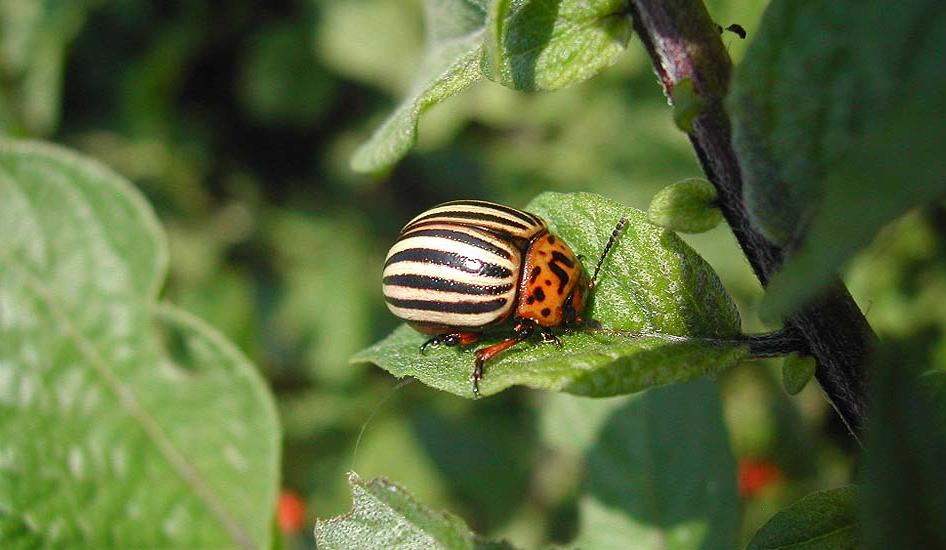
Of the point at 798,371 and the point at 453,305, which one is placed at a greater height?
the point at 798,371

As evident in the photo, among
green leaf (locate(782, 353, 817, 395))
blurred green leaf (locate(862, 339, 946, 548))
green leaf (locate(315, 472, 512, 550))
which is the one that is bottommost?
green leaf (locate(315, 472, 512, 550))

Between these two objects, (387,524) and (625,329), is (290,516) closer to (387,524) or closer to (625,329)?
(387,524)

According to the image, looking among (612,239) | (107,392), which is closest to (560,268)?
(612,239)

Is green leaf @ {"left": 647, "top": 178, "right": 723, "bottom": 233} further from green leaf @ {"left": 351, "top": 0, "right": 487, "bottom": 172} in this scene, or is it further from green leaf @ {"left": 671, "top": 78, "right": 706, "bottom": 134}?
green leaf @ {"left": 351, "top": 0, "right": 487, "bottom": 172}

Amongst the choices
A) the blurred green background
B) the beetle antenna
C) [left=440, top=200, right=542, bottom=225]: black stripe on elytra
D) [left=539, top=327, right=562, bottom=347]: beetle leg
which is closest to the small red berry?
the blurred green background

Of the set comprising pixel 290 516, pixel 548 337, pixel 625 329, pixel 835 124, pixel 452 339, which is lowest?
pixel 290 516

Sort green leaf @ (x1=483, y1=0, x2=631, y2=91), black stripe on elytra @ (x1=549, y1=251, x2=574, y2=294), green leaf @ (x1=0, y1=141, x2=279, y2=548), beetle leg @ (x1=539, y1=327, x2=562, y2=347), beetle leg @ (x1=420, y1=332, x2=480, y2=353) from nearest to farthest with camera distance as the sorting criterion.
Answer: green leaf @ (x1=483, y1=0, x2=631, y2=91)
beetle leg @ (x1=539, y1=327, x2=562, y2=347)
beetle leg @ (x1=420, y1=332, x2=480, y2=353)
black stripe on elytra @ (x1=549, y1=251, x2=574, y2=294)
green leaf @ (x1=0, y1=141, x2=279, y2=548)

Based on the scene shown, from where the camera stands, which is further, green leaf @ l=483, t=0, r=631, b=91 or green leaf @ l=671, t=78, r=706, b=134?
green leaf @ l=483, t=0, r=631, b=91

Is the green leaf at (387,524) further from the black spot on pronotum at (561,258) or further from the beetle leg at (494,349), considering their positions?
the black spot on pronotum at (561,258)
